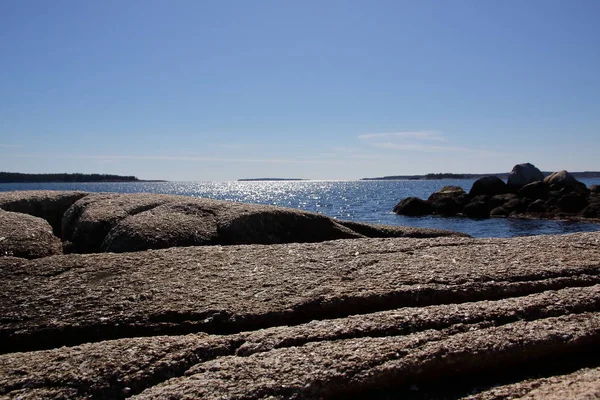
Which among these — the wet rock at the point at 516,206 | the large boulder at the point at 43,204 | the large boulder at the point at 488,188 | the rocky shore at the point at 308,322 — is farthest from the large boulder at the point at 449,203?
the rocky shore at the point at 308,322

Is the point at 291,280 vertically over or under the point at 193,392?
over

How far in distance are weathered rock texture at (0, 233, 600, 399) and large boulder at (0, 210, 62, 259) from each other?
95cm

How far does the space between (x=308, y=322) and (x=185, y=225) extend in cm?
371

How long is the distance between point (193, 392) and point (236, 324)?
853mm

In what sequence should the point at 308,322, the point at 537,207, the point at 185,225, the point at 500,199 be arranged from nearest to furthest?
the point at 308,322 < the point at 185,225 < the point at 537,207 < the point at 500,199

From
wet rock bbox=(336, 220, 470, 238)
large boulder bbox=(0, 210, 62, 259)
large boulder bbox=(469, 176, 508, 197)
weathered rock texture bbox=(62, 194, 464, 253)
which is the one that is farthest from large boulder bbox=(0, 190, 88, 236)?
large boulder bbox=(469, 176, 508, 197)

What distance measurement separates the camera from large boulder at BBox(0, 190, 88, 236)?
888 cm

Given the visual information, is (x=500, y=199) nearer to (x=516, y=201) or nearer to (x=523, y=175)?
(x=516, y=201)

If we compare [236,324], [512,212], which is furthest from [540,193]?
[236,324]

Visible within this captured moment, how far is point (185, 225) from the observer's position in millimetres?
7059

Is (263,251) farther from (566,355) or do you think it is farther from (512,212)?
(512,212)

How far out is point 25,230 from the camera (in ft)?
20.9

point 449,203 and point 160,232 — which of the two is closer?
point 160,232

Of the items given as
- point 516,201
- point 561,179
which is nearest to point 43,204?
point 516,201
